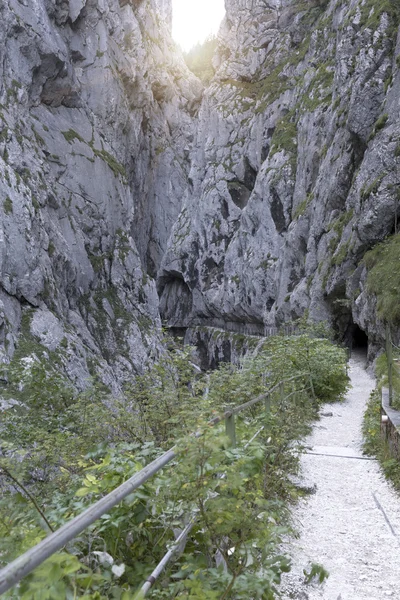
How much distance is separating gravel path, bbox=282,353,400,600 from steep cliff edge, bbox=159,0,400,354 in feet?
52.9

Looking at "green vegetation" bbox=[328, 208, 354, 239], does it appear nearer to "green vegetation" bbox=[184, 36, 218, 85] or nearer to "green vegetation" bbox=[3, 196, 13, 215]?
"green vegetation" bbox=[3, 196, 13, 215]

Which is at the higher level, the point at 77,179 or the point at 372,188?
the point at 77,179

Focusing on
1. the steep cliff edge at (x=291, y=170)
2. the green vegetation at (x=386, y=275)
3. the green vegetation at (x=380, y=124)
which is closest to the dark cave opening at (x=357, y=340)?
the steep cliff edge at (x=291, y=170)

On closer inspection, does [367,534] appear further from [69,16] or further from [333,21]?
[69,16]

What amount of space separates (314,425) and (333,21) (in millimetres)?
51976

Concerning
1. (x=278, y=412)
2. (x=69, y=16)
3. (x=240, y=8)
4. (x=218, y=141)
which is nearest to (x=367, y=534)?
(x=278, y=412)

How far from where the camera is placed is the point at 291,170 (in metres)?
49.6

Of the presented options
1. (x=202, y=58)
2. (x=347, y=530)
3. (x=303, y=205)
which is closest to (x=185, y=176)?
(x=202, y=58)

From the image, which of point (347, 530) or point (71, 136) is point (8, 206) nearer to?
point (71, 136)

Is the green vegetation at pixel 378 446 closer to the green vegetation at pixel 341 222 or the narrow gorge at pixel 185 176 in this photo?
the narrow gorge at pixel 185 176

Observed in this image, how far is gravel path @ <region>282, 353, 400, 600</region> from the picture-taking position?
3.76 m

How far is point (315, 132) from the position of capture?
1714 inches

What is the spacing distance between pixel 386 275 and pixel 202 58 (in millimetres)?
88685

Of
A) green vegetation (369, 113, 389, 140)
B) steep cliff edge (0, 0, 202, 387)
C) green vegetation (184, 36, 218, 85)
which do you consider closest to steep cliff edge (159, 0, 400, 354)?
green vegetation (369, 113, 389, 140)
